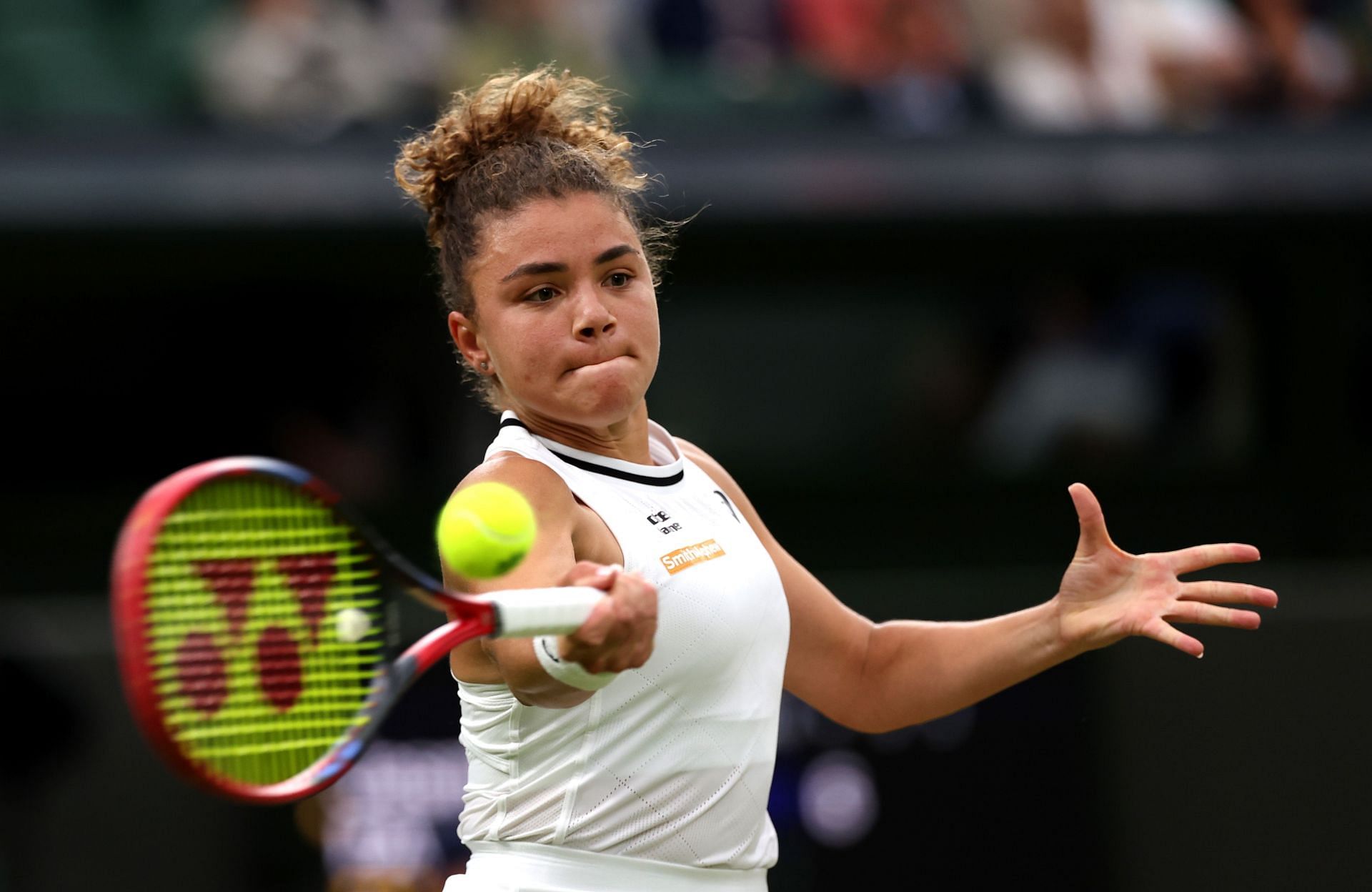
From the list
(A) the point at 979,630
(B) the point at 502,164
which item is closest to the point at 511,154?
(B) the point at 502,164

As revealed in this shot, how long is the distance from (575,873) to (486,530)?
0.66m

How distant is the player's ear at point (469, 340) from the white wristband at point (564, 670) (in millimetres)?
626

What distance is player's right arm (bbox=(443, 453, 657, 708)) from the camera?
250 cm

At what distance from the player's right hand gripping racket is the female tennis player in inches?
6.6

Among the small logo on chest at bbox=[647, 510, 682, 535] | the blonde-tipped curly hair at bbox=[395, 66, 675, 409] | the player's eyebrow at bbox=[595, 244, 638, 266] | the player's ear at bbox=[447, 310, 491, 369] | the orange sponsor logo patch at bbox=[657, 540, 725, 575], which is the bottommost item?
the orange sponsor logo patch at bbox=[657, 540, 725, 575]

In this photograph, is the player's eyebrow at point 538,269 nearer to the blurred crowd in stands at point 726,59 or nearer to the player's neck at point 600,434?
the player's neck at point 600,434

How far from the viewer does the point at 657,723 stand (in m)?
2.91

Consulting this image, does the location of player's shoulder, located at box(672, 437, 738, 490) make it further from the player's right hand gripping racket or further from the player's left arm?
the player's right hand gripping racket

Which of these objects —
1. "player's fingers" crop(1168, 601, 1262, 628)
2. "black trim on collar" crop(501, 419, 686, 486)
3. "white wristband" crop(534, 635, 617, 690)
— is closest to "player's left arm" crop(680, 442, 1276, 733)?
"player's fingers" crop(1168, 601, 1262, 628)

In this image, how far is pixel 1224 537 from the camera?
23.8 feet

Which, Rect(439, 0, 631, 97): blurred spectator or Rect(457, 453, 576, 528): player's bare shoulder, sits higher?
Rect(439, 0, 631, 97): blurred spectator

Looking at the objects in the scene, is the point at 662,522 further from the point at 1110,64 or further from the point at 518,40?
the point at 1110,64

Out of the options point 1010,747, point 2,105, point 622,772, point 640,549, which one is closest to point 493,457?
point 640,549

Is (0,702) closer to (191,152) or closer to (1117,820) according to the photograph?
(191,152)
